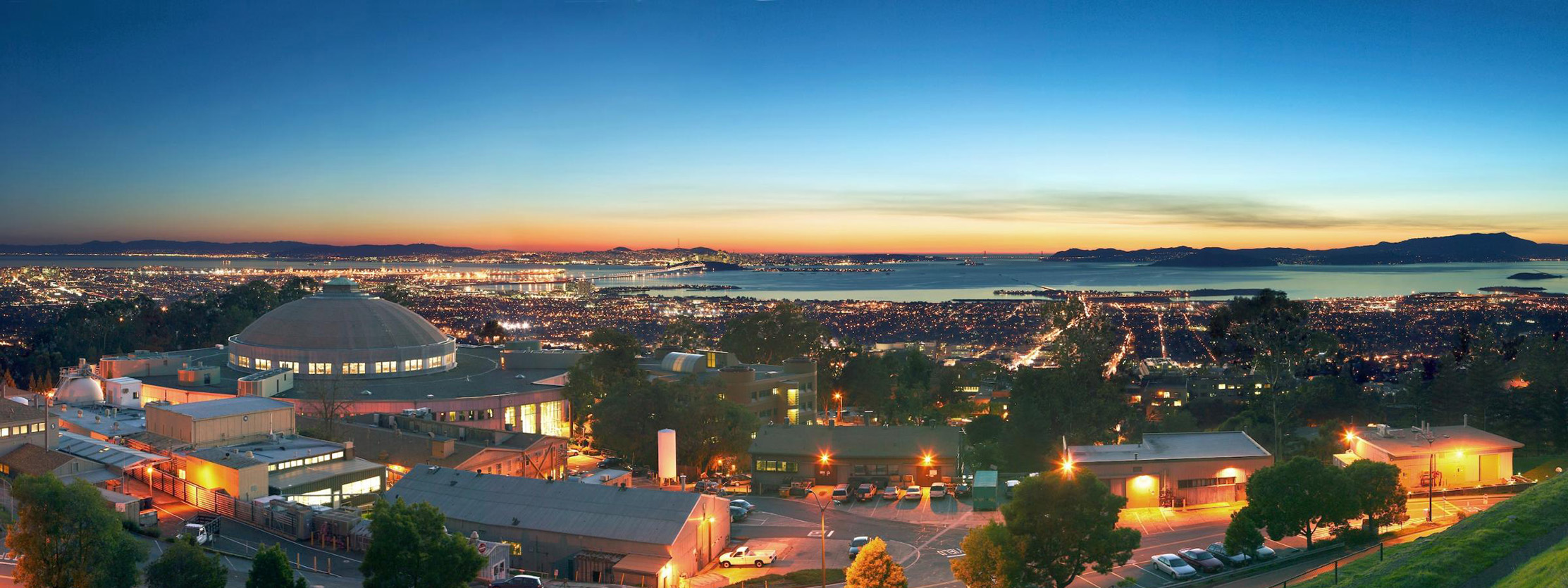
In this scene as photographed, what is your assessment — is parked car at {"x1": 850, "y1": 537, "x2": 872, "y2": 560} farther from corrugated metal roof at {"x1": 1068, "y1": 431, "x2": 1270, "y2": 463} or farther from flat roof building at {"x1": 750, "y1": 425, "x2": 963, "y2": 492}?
flat roof building at {"x1": 750, "y1": 425, "x2": 963, "y2": 492}

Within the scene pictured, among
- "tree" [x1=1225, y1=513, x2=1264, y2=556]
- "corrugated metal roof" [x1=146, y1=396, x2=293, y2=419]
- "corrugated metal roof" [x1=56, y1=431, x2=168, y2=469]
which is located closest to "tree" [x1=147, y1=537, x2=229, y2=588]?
"corrugated metal roof" [x1=56, y1=431, x2=168, y2=469]

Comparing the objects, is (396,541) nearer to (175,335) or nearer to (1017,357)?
(175,335)

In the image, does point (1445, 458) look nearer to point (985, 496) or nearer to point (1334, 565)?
point (1334, 565)

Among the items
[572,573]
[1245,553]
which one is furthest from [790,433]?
[1245,553]

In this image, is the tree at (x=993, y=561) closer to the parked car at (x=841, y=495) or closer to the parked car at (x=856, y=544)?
the parked car at (x=856, y=544)

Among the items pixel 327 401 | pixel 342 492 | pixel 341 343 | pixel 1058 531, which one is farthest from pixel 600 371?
pixel 1058 531
